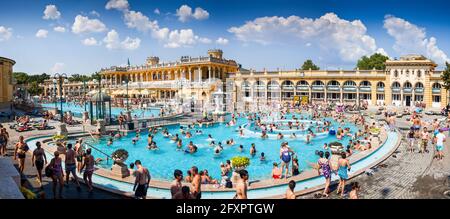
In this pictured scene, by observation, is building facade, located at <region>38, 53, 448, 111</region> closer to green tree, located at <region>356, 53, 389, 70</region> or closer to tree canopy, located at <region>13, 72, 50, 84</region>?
green tree, located at <region>356, 53, 389, 70</region>

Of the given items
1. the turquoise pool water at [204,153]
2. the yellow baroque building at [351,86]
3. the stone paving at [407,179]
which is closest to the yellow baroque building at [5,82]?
the turquoise pool water at [204,153]

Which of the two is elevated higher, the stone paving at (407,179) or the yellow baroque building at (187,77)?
the yellow baroque building at (187,77)

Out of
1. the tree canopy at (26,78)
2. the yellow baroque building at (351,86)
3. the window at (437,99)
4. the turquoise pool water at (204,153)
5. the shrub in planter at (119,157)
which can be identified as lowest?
the turquoise pool water at (204,153)

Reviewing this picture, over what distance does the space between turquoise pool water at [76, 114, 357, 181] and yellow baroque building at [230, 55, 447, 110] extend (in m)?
24.1

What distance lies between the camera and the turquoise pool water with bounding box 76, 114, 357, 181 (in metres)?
13.9

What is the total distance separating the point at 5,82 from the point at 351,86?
43289 millimetres

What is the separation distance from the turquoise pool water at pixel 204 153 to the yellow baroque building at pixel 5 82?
2237 centimetres

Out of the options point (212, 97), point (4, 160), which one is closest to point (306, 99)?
point (212, 97)

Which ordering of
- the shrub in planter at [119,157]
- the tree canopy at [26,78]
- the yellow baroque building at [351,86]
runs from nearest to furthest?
1. the shrub in planter at [119,157]
2. the yellow baroque building at [351,86]
3. the tree canopy at [26,78]

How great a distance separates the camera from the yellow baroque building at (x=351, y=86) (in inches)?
1533

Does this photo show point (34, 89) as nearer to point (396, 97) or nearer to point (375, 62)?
point (375, 62)

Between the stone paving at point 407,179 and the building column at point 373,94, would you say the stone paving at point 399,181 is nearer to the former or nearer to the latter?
the stone paving at point 407,179

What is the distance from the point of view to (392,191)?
29.3 ft

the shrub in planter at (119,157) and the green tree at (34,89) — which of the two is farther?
the green tree at (34,89)
